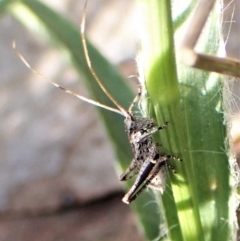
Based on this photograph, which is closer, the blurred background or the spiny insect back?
the spiny insect back

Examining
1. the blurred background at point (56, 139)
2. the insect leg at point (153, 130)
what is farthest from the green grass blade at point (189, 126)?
the blurred background at point (56, 139)

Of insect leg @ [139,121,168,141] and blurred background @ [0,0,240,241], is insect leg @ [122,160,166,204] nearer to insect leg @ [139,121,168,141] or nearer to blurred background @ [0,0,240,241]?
insect leg @ [139,121,168,141]

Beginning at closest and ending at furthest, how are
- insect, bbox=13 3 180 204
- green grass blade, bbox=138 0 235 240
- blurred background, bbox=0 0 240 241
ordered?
green grass blade, bbox=138 0 235 240, insect, bbox=13 3 180 204, blurred background, bbox=0 0 240 241

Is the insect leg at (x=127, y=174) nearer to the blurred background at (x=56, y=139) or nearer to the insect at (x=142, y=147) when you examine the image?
the insect at (x=142, y=147)

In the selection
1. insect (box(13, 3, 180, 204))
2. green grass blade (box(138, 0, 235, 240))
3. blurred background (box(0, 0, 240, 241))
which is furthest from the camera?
blurred background (box(0, 0, 240, 241))

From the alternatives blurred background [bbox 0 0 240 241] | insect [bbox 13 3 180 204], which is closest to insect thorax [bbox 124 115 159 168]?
insect [bbox 13 3 180 204]

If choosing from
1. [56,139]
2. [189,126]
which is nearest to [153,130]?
[189,126]

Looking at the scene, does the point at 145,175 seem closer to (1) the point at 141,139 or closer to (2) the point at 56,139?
(1) the point at 141,139

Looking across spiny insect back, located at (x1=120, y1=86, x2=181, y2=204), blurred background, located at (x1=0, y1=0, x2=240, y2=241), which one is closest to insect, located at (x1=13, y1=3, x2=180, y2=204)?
spiny insect back, located at (x1=120, y1=86, x2=181, y2=204)

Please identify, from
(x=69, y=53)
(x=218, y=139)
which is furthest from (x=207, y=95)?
(x=69, y=53)

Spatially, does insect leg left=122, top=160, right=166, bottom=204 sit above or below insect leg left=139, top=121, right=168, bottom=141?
below
